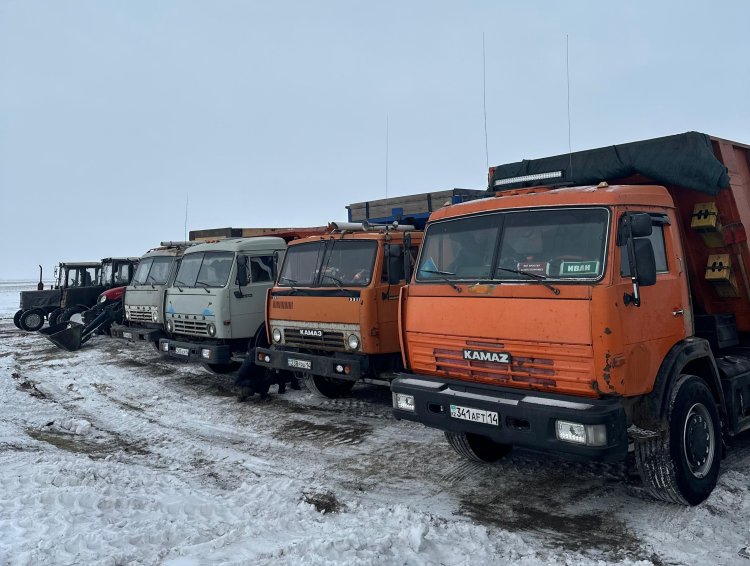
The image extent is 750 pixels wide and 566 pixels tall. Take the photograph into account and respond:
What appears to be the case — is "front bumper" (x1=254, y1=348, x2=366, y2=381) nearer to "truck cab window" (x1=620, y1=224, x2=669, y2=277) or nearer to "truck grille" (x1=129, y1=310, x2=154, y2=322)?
"truck cab window" (x1=620, y1=224, x2=669, y2=277)

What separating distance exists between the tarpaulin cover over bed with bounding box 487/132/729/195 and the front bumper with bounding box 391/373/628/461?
2.33 m

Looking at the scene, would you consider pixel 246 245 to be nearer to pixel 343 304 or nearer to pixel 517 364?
pixel 343 304

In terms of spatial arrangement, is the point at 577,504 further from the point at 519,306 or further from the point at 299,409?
the point at 299,409

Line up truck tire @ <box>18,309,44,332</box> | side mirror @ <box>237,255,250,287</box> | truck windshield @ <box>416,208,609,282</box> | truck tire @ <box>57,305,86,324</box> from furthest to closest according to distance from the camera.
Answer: truck tire @ <box>18,309,44,332</box> → truck tire @ <box>57,305,86,324</box> → side mirror @ <box>237,255,250,287</box> → truck windshield @ <box>416,208,609,282</box>

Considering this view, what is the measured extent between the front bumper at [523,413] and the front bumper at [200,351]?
5.29 m

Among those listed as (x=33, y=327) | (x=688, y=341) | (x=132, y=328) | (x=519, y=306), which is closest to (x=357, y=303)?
(x=519, y=306)

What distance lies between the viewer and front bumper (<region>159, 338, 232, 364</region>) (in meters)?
9.70

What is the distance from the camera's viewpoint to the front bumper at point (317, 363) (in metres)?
7.47

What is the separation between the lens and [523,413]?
435 centimetres

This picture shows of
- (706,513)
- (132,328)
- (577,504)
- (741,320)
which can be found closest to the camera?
(706,513)

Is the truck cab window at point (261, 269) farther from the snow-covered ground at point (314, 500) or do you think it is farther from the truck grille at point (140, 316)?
the truck grille at point (140, 316)

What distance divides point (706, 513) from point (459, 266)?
9.13ft

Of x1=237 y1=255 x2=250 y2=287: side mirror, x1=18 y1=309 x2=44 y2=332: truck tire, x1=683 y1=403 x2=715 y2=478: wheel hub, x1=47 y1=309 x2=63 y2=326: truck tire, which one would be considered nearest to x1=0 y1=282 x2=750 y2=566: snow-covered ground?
x1=683 y1=403 x2=715 y2=478: wheel hub

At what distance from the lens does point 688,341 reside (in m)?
4.96
